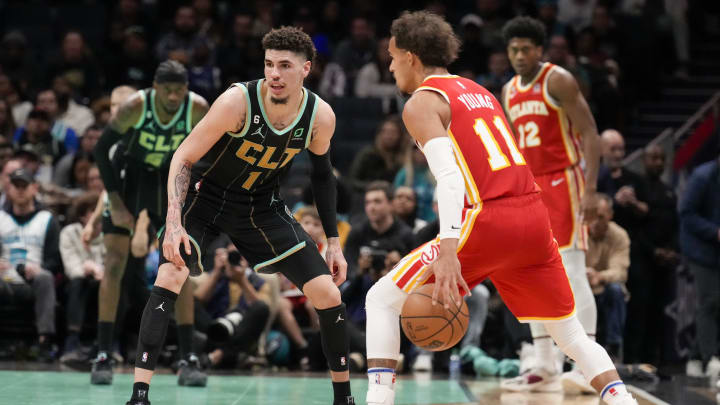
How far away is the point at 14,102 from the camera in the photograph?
11891mm

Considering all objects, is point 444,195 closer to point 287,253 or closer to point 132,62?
point 287,253

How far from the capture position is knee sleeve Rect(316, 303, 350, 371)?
536cm

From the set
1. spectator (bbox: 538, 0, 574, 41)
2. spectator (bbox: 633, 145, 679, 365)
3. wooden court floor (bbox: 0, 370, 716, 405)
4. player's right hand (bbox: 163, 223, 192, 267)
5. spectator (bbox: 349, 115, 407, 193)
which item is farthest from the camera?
spectator (bbox: 538, 0, 574, 41)

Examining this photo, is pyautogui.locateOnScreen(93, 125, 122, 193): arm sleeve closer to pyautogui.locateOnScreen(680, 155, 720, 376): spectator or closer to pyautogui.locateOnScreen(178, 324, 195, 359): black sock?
pyautogui.locateOnScreen(178, 324, 195, 359): black sock

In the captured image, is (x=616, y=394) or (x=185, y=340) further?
(x=185, y=340)

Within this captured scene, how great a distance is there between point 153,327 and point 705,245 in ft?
18.2

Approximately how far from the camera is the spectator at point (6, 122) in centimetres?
1119

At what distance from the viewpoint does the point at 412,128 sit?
4457mm

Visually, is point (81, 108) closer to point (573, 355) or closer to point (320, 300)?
point (320, 300)

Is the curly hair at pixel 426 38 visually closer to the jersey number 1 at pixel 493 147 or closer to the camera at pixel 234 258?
the jersey number 1 at pixel 493 147

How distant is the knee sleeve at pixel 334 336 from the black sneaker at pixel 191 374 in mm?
1870

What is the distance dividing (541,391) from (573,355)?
235 centimetres

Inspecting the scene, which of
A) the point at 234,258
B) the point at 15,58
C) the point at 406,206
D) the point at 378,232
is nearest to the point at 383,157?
the point at 406,206

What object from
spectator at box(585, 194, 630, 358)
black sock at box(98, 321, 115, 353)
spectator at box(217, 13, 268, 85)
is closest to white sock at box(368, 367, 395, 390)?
black sock at box(98, 321, 115, 353)
